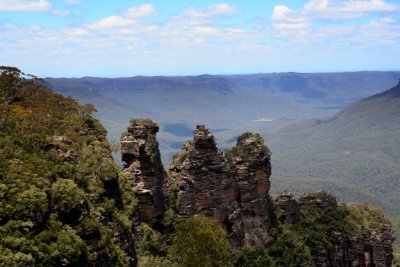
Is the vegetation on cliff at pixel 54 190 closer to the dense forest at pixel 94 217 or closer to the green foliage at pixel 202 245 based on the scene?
the dense forest at pixel 94 217

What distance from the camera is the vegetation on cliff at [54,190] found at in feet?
83.6

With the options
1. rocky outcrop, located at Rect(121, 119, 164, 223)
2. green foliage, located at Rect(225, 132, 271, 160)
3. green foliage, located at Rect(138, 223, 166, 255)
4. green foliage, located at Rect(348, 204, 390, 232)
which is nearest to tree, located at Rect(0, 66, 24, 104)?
rocky outcrop, located at Rect(121, 119, 164, 223)

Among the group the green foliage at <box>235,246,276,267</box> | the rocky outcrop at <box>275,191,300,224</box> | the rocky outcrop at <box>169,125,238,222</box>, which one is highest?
the rocky outcrop at <box>169,125,238,222</box>

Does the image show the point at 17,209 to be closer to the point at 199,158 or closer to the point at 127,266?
the point at 127,266

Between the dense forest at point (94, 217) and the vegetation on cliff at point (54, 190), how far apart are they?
57 millimetres

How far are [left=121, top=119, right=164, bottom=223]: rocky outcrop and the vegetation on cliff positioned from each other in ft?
5.90

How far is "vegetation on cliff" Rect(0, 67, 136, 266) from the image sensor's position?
25.5 m

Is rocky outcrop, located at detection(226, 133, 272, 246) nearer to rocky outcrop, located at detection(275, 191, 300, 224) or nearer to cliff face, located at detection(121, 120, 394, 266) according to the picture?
cliff face, located at detection(121, 120, 394, 266)

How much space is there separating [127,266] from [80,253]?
720 cm

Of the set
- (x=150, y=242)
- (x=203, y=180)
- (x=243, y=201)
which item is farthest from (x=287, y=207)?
(x=150, y=242)

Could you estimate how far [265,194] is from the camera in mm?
56188

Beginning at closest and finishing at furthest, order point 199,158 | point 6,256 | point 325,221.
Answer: point 6,256
point 199,158
point 325,221

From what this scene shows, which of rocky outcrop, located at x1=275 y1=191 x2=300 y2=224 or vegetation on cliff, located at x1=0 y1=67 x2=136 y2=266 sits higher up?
vegetation on cliff, located at x1=0 y1=67 x2=136 y2=266

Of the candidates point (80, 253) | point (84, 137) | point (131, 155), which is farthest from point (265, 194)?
point (80, 253)
